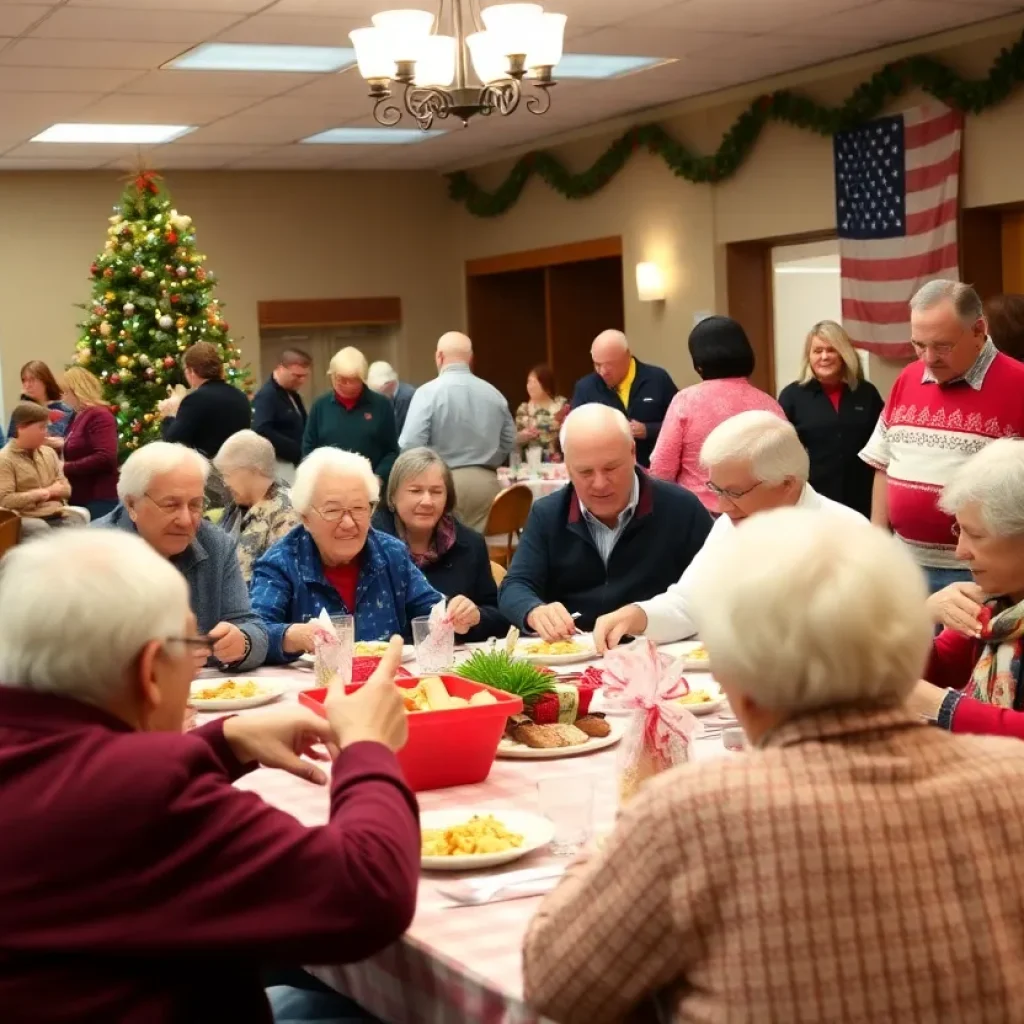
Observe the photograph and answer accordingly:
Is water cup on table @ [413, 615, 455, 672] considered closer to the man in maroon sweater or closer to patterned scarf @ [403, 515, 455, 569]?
patterned scarf @ [403, 515, 455, 569]

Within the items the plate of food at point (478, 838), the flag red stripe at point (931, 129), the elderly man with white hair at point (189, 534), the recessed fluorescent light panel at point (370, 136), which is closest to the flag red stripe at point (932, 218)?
the flag red stripe at point (931, 129)

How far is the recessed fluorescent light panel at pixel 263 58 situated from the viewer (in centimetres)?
808

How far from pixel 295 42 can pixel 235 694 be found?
519cm

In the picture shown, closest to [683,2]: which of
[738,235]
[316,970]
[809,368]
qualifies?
[809,368]

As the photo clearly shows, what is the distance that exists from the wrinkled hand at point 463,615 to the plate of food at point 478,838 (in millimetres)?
1558

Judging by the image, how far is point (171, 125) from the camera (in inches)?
408

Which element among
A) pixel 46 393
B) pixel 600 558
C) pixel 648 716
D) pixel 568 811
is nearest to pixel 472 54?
pixel 600 558

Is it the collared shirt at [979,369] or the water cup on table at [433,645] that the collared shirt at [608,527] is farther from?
the collared shirt at [979,369]

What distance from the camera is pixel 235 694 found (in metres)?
3.44

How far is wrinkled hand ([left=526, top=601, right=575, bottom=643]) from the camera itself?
12.6 feet

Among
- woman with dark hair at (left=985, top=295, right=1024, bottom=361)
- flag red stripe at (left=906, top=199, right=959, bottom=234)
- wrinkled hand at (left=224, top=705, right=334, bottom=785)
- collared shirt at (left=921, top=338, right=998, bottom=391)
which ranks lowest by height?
wrinkled hand at (left=224, top=705, right=334, bottom=785)

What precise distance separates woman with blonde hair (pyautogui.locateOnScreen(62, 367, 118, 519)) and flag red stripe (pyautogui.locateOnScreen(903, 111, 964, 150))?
5012 mm

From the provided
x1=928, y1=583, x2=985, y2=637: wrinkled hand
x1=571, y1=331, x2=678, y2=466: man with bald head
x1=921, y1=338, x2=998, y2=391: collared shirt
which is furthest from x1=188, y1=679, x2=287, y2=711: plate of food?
x1=571, y1=331, x2=678, y2=466: man with bald head

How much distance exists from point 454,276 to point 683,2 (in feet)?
21.8
